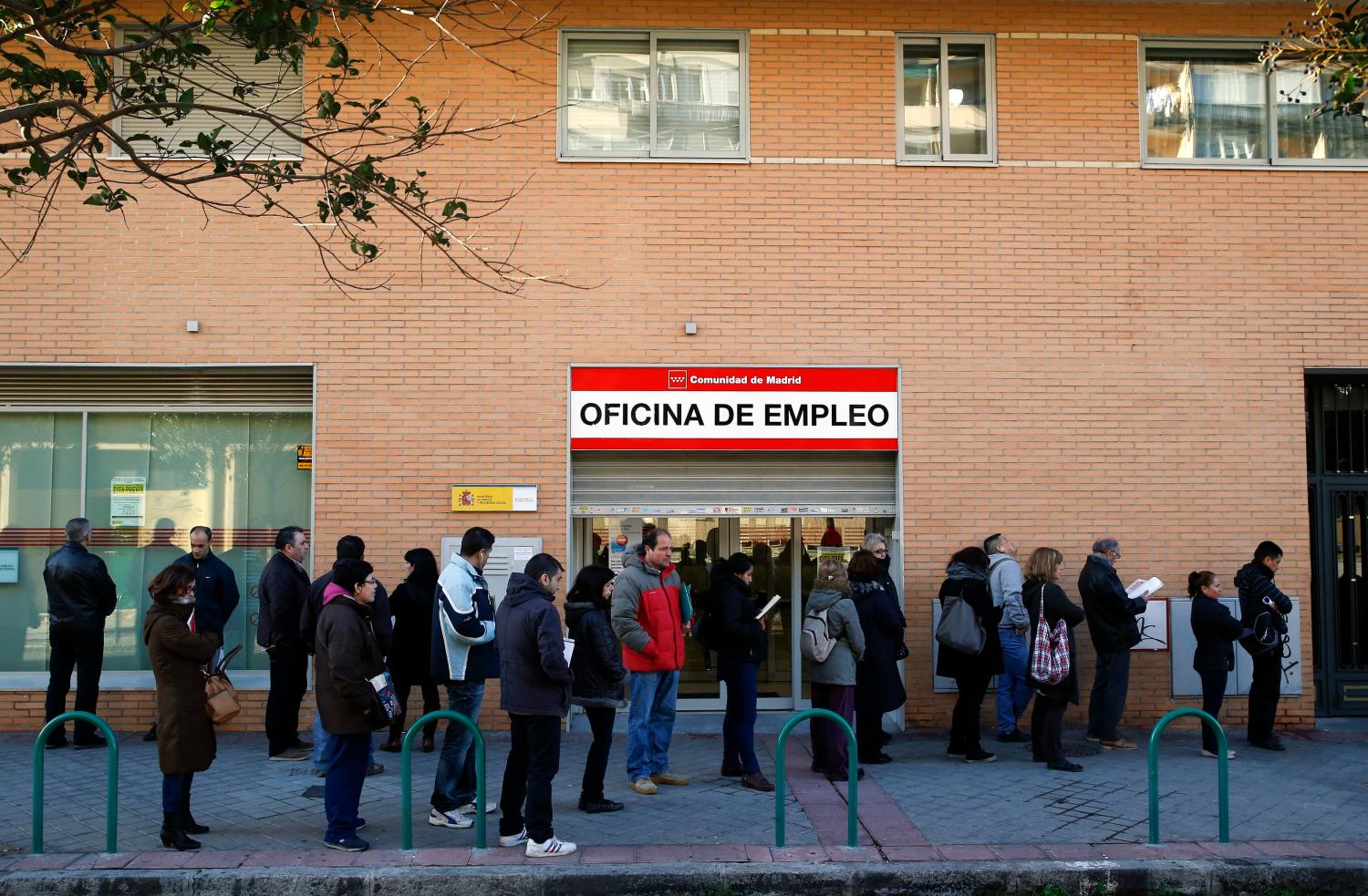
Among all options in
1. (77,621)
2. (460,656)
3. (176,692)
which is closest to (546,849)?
(460,656)

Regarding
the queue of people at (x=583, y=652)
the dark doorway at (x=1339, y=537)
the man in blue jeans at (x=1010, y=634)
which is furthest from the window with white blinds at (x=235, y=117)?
the dark doorway at (x=1339, y=537)

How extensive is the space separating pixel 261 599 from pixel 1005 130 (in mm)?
7931

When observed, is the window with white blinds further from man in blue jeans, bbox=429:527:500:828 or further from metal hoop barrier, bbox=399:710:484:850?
metal hoop barrier, bbox=399:710:484:850

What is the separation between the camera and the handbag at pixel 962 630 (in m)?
8.90

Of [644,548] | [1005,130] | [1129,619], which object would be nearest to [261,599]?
[644,548]

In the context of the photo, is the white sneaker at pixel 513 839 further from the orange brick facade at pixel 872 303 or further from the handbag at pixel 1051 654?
the handbag at pixel 1051 654

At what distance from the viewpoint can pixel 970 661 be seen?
906 cm

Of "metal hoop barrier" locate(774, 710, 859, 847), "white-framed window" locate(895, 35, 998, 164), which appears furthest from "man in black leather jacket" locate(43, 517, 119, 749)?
"white-framed window" locate(895, 35, 998, 164)

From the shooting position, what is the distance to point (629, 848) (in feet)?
22.1

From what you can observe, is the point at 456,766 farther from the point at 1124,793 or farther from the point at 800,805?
the point at 1124,793

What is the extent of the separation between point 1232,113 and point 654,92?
5.73 metres

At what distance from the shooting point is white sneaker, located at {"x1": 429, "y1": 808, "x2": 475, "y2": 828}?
23.6ft

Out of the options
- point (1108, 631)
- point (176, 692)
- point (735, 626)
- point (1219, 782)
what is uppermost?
point (735, 626)

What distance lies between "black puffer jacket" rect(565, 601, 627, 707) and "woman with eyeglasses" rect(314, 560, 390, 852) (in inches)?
51.0
